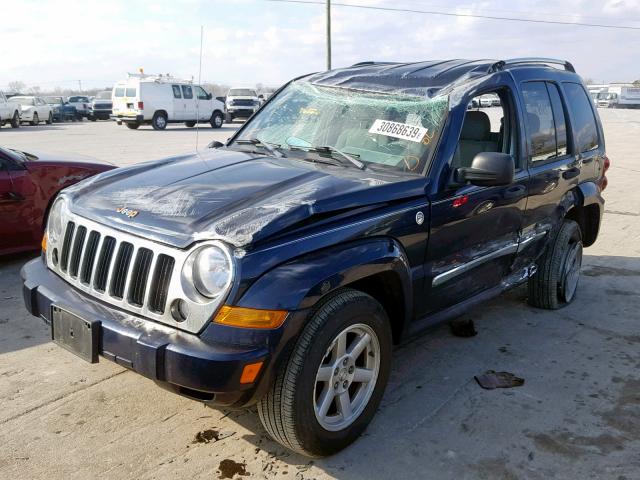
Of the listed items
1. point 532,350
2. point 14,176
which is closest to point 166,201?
point 532,350

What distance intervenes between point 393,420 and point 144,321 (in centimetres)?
149

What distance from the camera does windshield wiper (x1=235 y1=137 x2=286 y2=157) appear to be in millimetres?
3927

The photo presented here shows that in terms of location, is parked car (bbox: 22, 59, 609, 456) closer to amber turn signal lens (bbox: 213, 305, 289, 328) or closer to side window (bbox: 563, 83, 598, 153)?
amber turn signal lens (bbox: 213, 305, 289, 328)

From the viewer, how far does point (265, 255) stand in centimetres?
263

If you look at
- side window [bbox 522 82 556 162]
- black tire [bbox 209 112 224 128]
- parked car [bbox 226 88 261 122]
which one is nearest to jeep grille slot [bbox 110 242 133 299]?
side window [bbox 522 82 556 162]

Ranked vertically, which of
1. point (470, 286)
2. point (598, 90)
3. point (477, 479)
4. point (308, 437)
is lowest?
point (477, 479)

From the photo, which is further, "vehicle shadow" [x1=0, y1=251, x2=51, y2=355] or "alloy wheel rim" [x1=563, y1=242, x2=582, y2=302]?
"alloy wheel rim" [x1=563, y1=242, x2=582, y2=302]

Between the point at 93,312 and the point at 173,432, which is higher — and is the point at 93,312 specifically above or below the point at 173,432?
above

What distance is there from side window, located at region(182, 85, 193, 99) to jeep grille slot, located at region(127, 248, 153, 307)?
26377 millimetres

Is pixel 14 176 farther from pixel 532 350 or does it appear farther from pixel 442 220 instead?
pixel 532 350

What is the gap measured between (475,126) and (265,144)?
4.74 ft

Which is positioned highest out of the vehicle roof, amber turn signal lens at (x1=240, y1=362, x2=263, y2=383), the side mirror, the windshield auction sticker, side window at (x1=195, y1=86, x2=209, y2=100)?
side window at (x1=195, y1=86, x2=209, y2=100)

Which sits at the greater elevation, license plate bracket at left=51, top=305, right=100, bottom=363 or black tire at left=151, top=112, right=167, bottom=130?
black tire at left=151, top=112, right=167, bottom=130

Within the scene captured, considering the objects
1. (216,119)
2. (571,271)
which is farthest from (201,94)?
(571,271)
